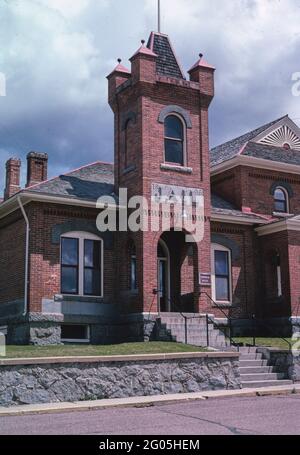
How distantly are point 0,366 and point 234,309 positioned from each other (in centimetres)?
1207

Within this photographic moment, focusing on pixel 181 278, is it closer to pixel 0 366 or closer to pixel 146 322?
pixel 146 322

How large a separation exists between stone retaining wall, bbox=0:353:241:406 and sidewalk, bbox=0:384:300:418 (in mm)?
362

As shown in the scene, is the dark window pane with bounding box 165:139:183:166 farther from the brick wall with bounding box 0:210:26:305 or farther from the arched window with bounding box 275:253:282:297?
the arched window with bounding box 275:253:282:297

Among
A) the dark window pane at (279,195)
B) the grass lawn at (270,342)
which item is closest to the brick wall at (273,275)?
the grass lawn at (270,342)

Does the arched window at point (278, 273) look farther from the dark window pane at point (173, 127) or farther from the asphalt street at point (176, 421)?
the asphalt street at point (176, 421)

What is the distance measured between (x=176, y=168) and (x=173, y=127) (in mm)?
1521

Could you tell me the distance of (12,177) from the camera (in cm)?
2744

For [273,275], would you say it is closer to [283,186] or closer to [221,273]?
[221,273]

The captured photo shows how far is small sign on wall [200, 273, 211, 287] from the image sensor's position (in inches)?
859

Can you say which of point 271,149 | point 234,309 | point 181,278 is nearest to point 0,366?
point 181,278

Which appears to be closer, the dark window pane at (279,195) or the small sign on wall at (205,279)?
the small sign on wall at (205,279)

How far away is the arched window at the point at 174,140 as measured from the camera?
22.3 metres

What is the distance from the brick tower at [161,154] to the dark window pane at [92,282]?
2.44 ft

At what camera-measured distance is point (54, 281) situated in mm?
20797
